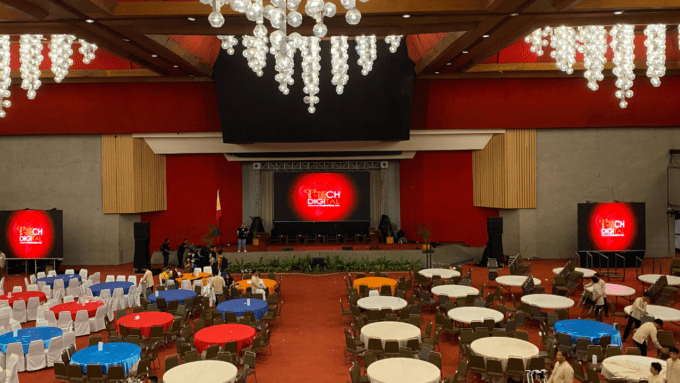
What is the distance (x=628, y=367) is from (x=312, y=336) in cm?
579

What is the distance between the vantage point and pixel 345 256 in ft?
59.6

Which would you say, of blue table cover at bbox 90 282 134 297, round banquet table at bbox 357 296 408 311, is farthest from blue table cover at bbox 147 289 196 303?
round banquet table at bbox 357 296 408 311

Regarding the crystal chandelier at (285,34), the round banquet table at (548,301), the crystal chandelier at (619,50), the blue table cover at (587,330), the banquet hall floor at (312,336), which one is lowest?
the banquet hall floor at (312,336)

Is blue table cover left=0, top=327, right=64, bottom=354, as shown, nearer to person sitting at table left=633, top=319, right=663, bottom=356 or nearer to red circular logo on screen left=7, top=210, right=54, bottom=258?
red circular logo on screen left=7, top=210, right=54, bottom=258

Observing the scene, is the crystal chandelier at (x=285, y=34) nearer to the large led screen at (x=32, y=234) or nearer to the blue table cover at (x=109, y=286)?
the blue table cover at (x=109, y=286)

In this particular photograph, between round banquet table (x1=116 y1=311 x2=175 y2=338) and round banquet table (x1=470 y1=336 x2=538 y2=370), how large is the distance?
5694mm

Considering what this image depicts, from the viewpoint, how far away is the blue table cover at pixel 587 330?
8508mm

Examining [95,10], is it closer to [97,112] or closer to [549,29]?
[549,29]

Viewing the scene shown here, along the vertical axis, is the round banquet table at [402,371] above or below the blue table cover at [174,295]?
below

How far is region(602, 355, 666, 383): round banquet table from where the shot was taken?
6.76m

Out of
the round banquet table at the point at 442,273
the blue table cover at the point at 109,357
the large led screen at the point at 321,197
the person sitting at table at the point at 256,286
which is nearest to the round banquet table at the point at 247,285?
the person sitting at table at the point at 256,286

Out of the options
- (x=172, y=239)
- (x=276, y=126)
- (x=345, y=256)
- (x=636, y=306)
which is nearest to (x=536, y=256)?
(x=345, y=256)

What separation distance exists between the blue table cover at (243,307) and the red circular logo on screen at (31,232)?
374 inches

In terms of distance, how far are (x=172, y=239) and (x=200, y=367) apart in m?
14.0
